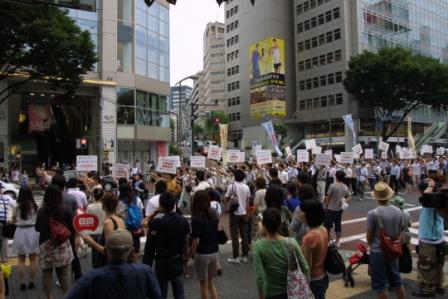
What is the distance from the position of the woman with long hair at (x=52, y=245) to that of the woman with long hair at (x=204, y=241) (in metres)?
1.83

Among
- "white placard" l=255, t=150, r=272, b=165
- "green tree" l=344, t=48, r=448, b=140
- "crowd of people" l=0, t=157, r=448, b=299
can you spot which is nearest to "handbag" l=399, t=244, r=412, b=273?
"crowd of people" l=0, t=157, r=448, b=299

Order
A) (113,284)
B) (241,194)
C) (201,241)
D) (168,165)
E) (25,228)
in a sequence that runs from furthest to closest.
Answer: (168,165) < (241,194) < (25,228) < (201,241) < (113,284)

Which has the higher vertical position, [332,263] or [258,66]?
[258,66]

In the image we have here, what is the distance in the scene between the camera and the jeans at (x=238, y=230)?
30.6 ft

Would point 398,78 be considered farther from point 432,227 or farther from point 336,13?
point 432,227

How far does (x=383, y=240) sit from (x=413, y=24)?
7136cm

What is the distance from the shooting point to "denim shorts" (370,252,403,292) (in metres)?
5.79

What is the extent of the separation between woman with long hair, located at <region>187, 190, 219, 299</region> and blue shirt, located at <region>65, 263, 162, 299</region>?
2.78 meters

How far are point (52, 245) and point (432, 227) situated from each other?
558 centimetres

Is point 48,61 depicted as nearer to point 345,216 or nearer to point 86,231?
point 345,216

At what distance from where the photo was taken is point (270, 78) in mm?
58938

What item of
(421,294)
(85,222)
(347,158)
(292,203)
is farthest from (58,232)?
(347,158)

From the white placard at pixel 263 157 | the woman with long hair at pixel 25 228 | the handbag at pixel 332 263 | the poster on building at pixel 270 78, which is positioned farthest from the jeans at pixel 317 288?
the poster on building at pixel 270 78

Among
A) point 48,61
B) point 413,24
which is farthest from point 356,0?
point 48,61
